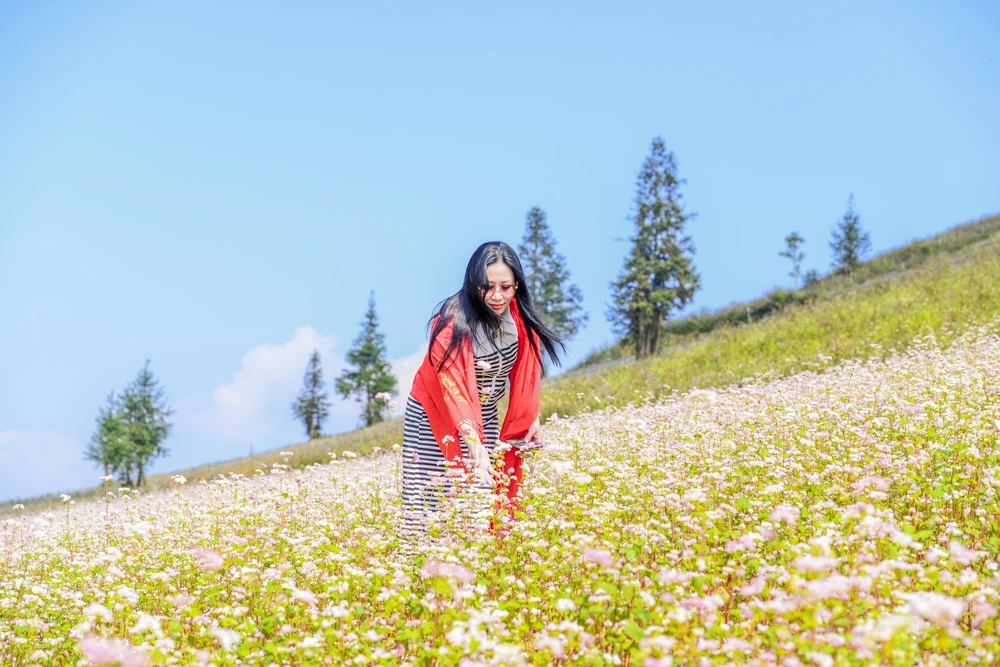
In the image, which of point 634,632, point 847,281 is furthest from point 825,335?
point 847,281

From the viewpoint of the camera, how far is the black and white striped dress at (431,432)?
577 cm

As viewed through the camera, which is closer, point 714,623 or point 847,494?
point 714,623

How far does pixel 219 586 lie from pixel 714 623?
2975 millimetres

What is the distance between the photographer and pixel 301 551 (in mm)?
4941

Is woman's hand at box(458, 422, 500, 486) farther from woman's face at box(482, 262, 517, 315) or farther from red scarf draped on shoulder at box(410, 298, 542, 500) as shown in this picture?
woman's face at box(482, 262, 517, 315)

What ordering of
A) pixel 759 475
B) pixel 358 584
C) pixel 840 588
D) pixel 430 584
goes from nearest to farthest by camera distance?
pixel 840 588 → pixel 430 584 → pixel 358 584 → pixel 759 475

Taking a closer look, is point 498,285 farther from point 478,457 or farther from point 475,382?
point 478,457

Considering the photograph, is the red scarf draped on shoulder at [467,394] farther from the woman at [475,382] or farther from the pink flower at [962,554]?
the pink flower at [962,554]

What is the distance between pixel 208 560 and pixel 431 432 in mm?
1988

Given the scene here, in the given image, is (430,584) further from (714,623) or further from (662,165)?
(662,165)

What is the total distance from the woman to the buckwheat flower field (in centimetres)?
36

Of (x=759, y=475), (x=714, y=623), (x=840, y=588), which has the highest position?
(x=759, y=475)

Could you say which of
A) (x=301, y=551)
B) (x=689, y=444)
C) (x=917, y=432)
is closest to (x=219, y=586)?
(x=301, y=551)

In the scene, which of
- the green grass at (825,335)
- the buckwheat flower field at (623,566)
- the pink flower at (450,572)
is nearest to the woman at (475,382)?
the buckwheat flower field at (623,566)
